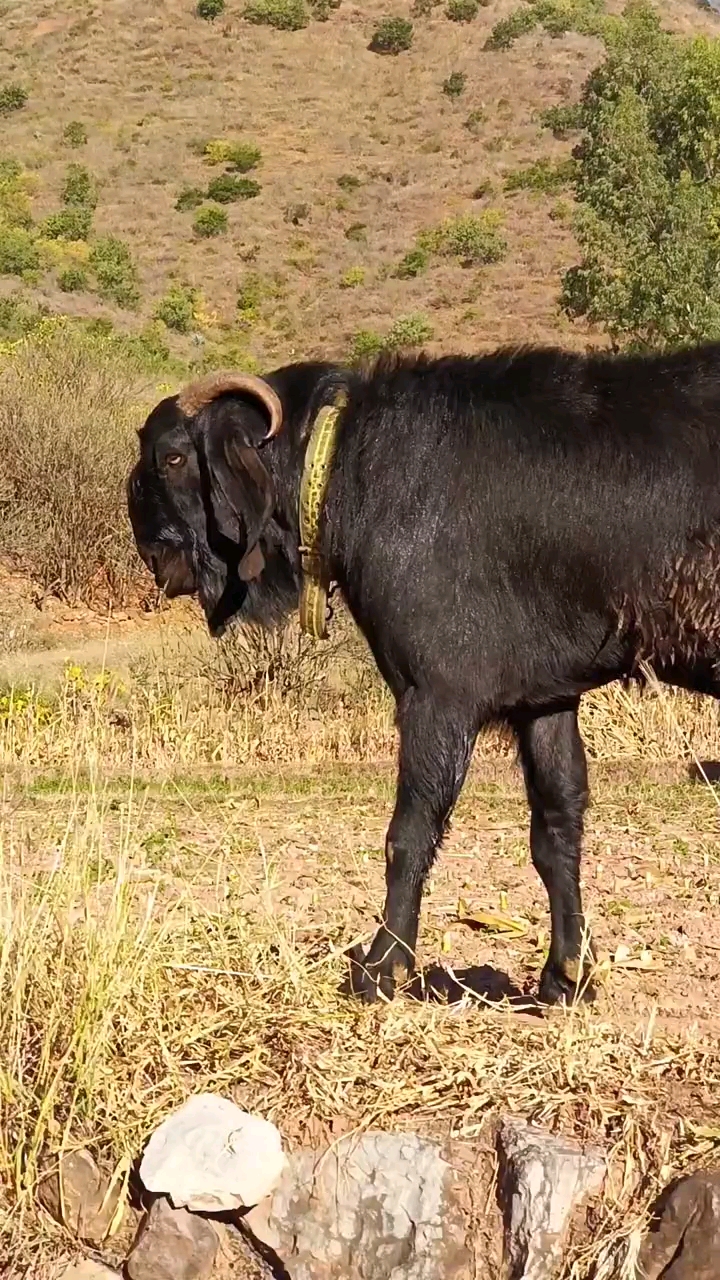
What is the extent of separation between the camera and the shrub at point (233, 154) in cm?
5644

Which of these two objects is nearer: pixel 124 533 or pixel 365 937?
pixel 365 937

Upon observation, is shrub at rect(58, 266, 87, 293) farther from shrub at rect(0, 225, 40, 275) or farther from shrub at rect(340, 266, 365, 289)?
shrub at rect(340, 266, 365, 289)

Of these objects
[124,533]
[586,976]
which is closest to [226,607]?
[586,976]

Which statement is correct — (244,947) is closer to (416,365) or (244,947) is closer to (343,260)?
(416,365)

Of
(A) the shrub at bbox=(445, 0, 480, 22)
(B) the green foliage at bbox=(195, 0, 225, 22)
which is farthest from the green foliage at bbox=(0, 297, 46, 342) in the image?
(A) the shrub at bbox=(445, 0, 480, 22)

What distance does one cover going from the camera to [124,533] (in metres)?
21.5

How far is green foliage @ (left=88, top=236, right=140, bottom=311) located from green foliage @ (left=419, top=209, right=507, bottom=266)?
1052cm

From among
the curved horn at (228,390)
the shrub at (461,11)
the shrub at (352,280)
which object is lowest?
the curved horn at (228,390)

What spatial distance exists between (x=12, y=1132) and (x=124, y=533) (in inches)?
684

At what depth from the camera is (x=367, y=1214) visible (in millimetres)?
4355

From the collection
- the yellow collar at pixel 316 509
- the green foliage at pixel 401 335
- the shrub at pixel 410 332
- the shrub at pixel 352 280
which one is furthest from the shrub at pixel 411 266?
the yellow collar at pixel 316 509

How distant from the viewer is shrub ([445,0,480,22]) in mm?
68125

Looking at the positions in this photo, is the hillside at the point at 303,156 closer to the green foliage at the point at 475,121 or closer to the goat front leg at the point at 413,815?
the green foliage at the point at 475,121

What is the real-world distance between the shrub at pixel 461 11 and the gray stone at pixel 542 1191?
70.6 metres
